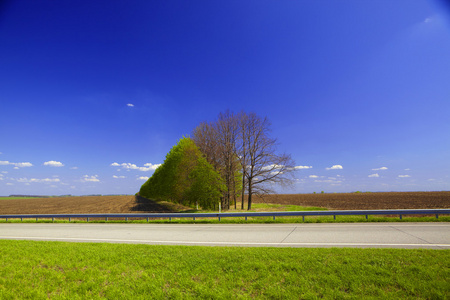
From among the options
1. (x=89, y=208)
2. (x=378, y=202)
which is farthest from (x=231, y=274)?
(x=378, y=202)

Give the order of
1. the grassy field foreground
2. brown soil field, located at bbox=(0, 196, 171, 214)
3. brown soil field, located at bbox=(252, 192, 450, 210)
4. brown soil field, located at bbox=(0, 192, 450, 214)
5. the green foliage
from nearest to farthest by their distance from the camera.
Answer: the grassy field foreground < the green foliage < brown soil field, located at bbox=(252, 192, 450, 210) < brown soil field, located at bbox=(0, 192, 450, 214) < brown soil field, located at bbox=(0, 196, 171, 214)

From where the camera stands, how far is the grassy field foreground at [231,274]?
456 centimetres

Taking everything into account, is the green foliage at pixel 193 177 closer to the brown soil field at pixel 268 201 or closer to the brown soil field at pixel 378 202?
the brown soil field at pixel 268 201

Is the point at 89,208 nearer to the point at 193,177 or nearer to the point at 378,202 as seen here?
the point at 193,177

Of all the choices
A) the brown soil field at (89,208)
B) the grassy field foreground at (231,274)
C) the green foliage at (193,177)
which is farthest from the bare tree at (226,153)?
the grassy field foreground at (231,274)

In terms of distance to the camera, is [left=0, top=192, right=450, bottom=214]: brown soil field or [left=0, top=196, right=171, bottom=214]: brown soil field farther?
[left=0, top=196, right=171, bottom=214]: brown soil field

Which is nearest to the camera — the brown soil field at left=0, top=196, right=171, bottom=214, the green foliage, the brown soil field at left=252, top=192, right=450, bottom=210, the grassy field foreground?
the grassy field foreground

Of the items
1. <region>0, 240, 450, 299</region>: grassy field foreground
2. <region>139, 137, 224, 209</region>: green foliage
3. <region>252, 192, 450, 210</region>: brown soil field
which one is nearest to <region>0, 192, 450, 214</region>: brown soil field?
<region>252, 192, 450, 210</region>: brown soil field

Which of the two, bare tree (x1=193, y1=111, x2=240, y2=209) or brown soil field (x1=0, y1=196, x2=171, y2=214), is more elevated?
bare tree (x1=193, y1=111, x2=240, y2=209)

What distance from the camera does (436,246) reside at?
7324 millimetres

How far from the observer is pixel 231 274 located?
531 cm

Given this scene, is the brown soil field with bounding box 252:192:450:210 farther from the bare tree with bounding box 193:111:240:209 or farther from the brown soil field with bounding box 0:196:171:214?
the brown soil field with bounding box 0:196:171:214

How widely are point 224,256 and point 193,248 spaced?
1512mm

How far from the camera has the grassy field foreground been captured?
4562 mm
